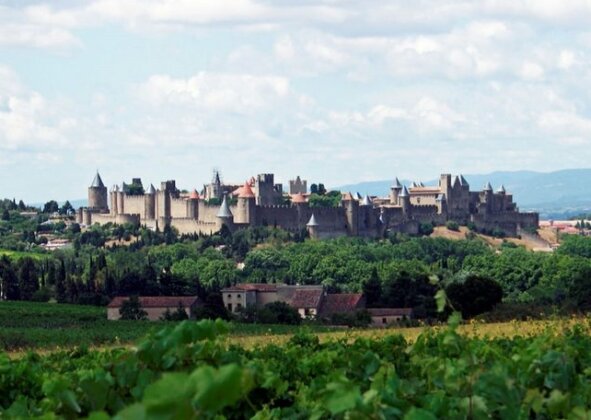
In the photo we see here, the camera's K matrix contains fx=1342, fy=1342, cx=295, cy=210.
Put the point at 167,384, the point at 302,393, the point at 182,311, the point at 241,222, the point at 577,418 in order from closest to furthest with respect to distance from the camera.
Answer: the point at 167,384 < the point at 577,418 < the point at 302,393 < the point at 182,311 < the point at 241,222

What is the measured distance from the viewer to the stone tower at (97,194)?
421 ft

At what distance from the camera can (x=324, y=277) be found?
82938 millimetres

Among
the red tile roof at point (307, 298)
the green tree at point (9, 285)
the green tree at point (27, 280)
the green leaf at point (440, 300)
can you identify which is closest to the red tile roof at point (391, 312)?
the red tile roof at point (307, 298)

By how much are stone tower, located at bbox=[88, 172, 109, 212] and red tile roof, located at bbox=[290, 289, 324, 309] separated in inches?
2561

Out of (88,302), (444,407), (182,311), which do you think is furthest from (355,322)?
(444,407)

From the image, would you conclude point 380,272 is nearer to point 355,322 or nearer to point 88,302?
point 88,302

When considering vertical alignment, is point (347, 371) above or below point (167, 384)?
below

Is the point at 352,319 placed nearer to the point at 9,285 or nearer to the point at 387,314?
the point at 387,314

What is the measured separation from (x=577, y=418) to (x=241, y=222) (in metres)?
101

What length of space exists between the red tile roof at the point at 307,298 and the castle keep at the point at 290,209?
38.7 meters

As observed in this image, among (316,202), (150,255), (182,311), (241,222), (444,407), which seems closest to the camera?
(444,407)

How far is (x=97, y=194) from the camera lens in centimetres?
12825

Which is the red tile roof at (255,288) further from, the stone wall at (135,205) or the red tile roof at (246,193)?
the stone wall at (135,205)

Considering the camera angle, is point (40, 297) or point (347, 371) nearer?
point (347, 371)
